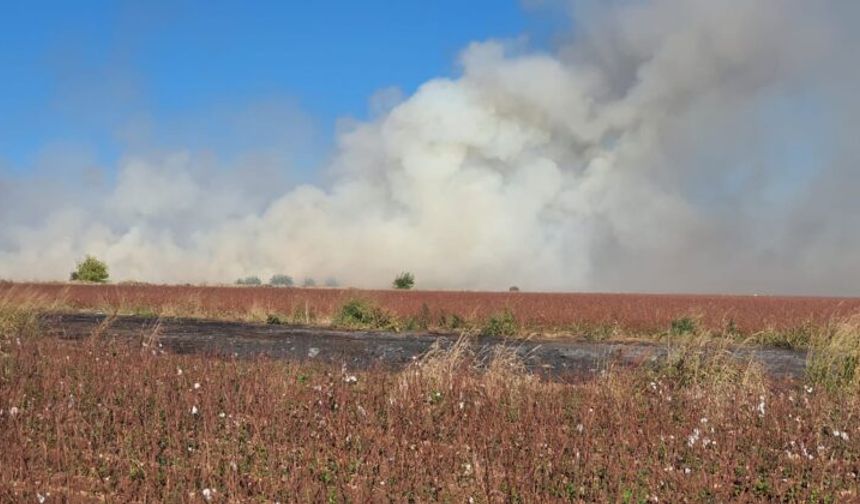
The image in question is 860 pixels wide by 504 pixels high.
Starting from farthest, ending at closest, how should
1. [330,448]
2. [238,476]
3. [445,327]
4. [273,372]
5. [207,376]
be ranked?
[445,327] → [273,372] → [207,376] → [330,448] → [238,476]

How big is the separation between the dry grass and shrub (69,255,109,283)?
6713 centimetres

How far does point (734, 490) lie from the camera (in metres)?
6.93

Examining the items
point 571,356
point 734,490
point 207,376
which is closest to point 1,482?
point 207,376

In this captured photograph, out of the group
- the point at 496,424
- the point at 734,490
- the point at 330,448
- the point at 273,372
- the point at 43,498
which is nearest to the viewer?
the point at 43,498

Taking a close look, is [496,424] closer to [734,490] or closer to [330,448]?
[330,448]

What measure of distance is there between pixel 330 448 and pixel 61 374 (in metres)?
4.81

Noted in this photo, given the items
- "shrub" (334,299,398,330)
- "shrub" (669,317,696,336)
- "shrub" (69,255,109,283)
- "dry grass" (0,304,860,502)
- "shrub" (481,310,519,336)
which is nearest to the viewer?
"dry grass" (0,304,860,502)

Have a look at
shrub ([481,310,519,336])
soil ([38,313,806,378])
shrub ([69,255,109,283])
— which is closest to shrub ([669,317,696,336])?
soil ([38,313,806,378])

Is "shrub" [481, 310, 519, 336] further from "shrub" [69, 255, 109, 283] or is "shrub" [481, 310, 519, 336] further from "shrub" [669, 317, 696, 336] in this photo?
"shrub" [69, 255, 109, 283]

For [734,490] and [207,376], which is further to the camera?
[207,376]

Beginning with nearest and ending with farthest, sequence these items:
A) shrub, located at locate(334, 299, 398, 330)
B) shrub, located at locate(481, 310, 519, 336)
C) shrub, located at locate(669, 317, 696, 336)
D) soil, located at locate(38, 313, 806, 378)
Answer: soil, located at locate(38, 313, 806, 378) → shrub, located at locate(669, 317, 696, 336) → shrub, located at locate(481, 310, 519, 336) → shrub, located at locate(334, 299, 398, 330)

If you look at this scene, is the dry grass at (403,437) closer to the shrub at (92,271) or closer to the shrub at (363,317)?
the shrub at (363,317)

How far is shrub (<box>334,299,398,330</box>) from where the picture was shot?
1037 inches

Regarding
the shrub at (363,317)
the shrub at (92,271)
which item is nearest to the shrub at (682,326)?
the shrub at (363,317)
